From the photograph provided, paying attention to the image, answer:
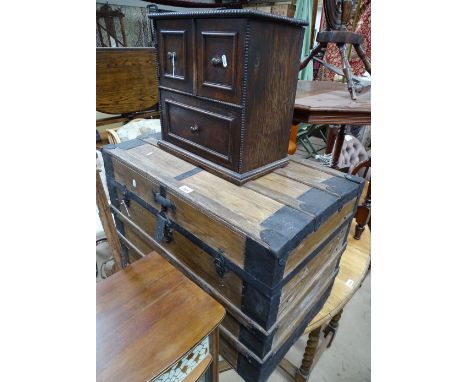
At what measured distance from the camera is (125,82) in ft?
7.79

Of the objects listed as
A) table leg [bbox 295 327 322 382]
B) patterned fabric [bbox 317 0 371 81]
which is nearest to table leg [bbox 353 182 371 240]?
table leg [bbox 295 327 322 382]

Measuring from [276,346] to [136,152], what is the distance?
100 centimetres

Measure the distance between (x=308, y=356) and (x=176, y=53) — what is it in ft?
5.35

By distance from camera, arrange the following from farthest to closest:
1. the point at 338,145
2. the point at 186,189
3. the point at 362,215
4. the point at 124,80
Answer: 1. the point at 124,80
2. the point at 338,145
3. the point at 362,215
4. the point at 186,189

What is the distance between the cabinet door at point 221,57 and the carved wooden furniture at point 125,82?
1.55 m

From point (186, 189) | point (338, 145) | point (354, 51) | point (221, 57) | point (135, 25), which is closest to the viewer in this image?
point (221, 57)

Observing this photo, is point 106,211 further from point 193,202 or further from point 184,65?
point 184,65

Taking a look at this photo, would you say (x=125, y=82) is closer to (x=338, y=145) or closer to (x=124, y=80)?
(x=124, y=80)

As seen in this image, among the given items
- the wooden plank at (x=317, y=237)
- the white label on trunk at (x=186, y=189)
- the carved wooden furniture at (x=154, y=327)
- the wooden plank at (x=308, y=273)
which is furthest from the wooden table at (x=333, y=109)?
the carved wooden furniture at (x=154, y=327)

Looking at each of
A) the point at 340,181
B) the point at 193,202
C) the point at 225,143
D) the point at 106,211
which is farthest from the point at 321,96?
the point at 106,211

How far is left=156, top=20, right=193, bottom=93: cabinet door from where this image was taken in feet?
3.34

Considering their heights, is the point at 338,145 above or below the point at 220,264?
above

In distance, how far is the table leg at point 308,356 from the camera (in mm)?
1443

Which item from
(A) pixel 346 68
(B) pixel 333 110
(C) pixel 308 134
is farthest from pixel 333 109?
(C) pixel 308 134
